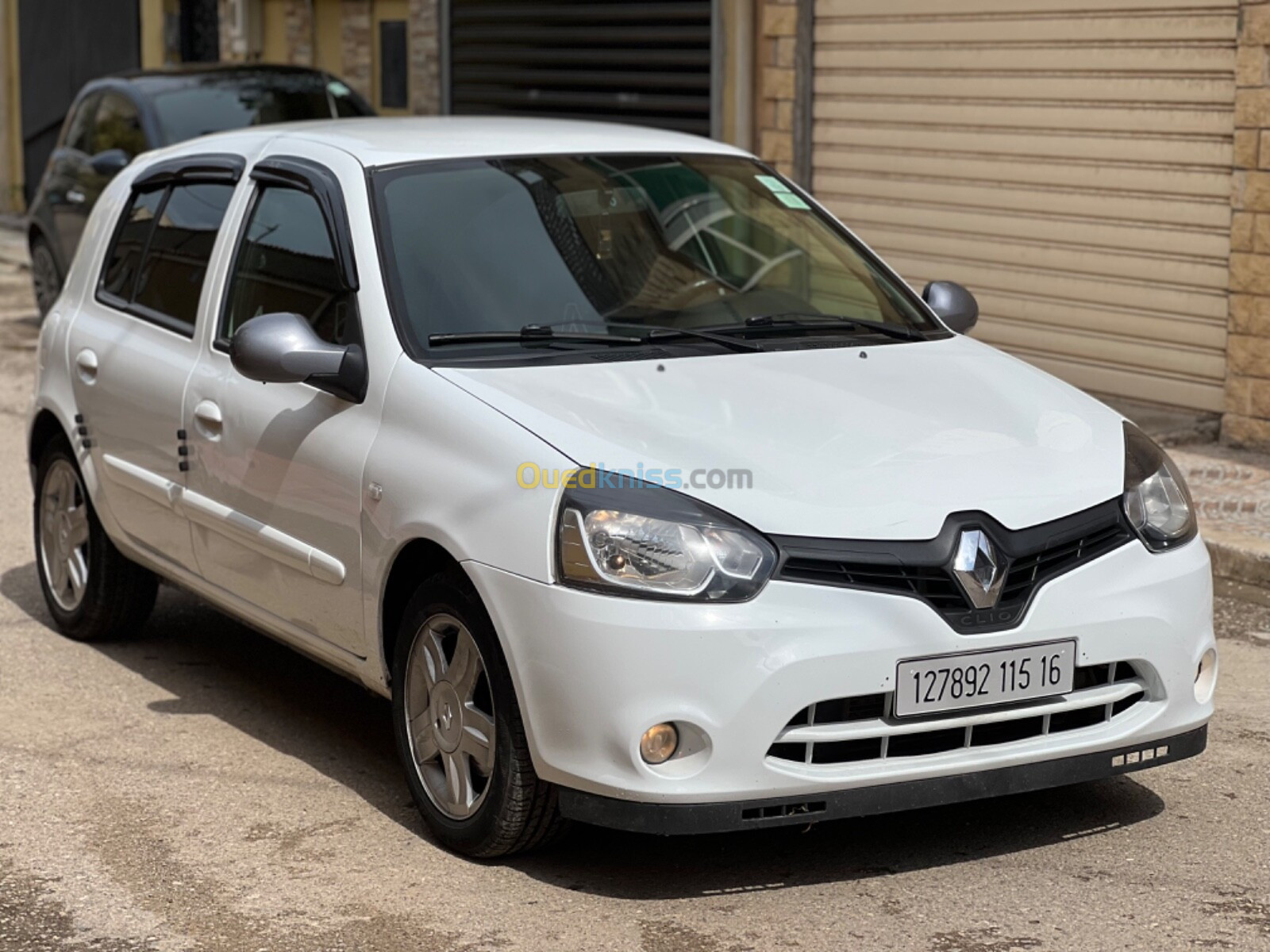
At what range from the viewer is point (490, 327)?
4895 millimetres

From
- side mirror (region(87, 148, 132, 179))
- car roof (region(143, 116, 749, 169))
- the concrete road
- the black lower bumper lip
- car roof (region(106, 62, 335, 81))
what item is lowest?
the concrete road

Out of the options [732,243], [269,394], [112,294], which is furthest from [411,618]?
[112,294]

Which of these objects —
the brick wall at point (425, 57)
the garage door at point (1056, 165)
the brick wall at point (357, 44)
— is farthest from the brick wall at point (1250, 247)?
the brick wall at point (357, 44)

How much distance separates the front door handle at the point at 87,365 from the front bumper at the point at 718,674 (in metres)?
2.46

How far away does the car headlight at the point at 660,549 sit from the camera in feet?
13.1

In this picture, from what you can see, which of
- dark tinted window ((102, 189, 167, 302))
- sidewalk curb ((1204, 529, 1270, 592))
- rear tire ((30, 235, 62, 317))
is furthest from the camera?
rear tire ((30, 235, 62, 317))

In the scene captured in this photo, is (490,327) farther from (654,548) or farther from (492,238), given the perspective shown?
(654,548)

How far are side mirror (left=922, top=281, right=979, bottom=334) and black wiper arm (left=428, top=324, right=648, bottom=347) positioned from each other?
1116 millimetres

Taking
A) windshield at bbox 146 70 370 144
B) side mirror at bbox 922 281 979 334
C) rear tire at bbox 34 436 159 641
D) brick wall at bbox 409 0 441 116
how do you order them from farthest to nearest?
brick wall at bbox 409 0 441 116
windshield at bbox 146 70 370 144
rear tire at bbox 34 436 159 641
side mirror at bbox 922 281 979 334

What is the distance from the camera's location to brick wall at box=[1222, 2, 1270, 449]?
29.2ft

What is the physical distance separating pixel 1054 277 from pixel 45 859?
7038 mm

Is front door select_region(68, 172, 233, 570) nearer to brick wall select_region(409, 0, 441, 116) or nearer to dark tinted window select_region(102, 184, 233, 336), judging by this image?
dark tinted window select_region(102, 184, 233, 336)

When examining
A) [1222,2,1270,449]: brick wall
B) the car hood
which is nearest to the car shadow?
the car hood

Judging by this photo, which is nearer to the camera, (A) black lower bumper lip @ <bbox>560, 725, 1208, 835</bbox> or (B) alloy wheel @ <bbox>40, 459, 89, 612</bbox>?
(A) black lower bumper lip @ <bbox>560, 725, 1208, 835</bbox>
